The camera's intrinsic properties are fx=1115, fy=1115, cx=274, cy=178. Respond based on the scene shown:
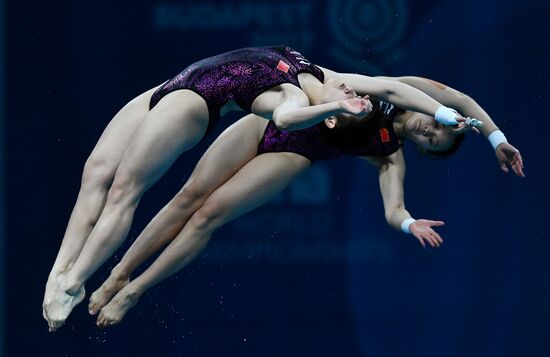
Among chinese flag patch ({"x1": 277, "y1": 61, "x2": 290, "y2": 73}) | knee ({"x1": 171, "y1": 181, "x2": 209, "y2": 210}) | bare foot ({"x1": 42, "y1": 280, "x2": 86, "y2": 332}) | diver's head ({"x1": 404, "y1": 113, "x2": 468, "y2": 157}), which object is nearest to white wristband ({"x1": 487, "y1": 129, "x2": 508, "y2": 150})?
diver's head ({"x1": 404, "y1": 113, "x2": 468, "y2": 157})

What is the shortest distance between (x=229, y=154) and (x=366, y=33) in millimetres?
1696

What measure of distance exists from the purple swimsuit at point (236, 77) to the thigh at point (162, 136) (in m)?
0.06

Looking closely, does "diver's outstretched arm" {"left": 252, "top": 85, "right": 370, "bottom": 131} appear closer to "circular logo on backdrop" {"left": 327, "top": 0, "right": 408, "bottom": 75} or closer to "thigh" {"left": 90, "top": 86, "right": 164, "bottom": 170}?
"thigh" {"left": 90, "top": 86, "right": 164, "bottom": 170}

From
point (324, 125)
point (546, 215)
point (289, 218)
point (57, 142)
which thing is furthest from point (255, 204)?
point (546, 215)

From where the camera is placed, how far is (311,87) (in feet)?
17.1

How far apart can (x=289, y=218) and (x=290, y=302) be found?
1.70 ft

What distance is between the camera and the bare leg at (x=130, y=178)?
5.07m

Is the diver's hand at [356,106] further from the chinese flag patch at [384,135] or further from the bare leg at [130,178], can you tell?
the chinese flag patch at [384,135]

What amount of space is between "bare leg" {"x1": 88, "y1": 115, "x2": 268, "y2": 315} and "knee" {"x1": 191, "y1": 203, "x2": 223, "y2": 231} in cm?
5

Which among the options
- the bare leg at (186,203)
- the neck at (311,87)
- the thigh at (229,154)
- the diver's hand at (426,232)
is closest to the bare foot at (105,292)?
the bare leg at (186,203)

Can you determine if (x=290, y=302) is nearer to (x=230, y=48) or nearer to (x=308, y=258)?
(x=308, y=258)

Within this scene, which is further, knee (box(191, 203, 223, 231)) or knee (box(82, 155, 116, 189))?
knee (box(191, 203, 223, 231))

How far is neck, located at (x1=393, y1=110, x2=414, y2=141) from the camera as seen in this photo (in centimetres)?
568

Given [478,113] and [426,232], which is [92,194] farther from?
[478,113]
